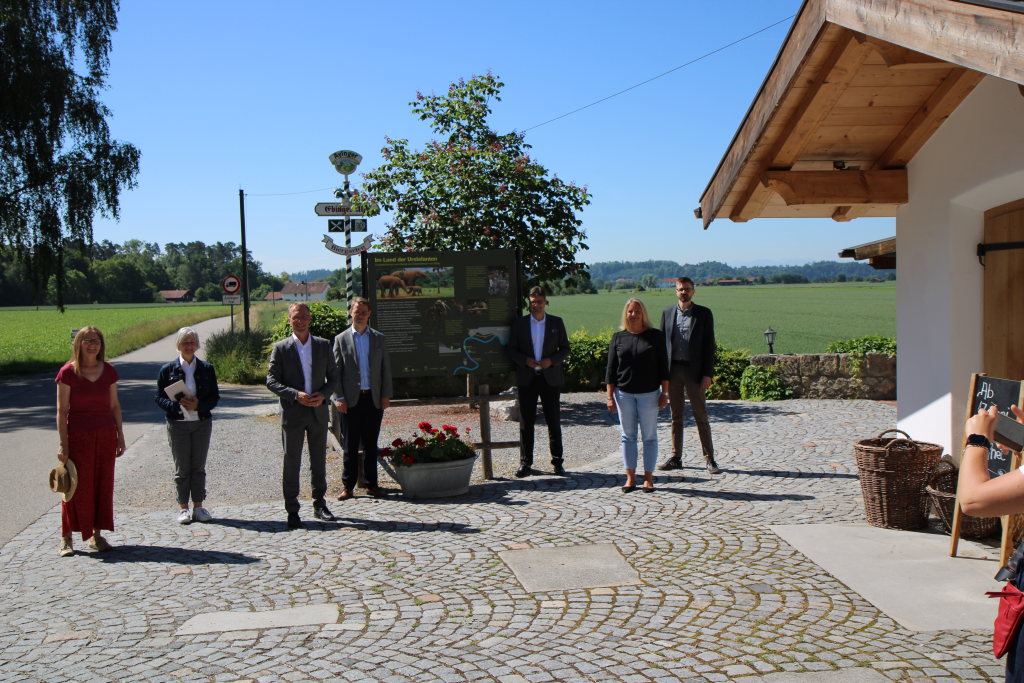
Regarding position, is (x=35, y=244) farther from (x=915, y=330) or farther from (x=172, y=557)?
(x=915, y=330)

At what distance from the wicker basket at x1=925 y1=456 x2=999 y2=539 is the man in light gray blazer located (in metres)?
4.62

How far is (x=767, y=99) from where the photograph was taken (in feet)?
18.0

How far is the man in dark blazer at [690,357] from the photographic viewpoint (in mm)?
7992

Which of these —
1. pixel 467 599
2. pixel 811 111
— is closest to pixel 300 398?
pixel 467 599

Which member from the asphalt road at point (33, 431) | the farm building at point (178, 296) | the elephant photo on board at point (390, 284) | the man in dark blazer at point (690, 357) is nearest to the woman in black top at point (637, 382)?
the man in dark blazer at point (690, 357)

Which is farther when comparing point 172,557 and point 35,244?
point 35,244

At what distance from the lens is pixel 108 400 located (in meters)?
6.11

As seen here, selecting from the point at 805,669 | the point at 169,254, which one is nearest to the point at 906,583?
the point at 805,669

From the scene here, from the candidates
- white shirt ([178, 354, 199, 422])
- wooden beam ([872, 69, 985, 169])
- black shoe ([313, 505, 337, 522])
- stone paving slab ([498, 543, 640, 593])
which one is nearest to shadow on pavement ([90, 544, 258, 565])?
black shoe ([313, 505, 337, 522])

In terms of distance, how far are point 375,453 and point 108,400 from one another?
8.04 feet

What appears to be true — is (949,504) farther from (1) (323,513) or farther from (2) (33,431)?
(2) (33,431)

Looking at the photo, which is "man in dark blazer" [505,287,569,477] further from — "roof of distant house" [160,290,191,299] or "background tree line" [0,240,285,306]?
"roof of distant house" [160,290,191,299]

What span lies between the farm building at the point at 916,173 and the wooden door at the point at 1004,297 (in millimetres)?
11

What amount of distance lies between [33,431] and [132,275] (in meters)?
113
